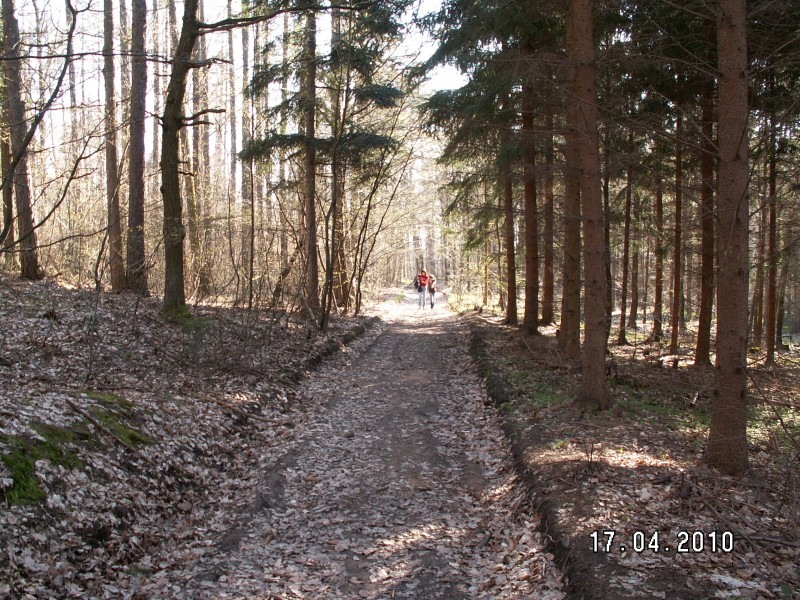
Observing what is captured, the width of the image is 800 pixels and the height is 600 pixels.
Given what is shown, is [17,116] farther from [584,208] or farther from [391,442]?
[584,208]

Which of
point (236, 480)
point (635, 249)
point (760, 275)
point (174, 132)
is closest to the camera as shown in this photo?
point (236, 480)

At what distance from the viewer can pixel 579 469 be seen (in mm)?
5844

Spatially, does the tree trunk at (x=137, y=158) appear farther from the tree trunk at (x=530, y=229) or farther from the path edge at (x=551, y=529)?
the path edge at (x=551, y=529)

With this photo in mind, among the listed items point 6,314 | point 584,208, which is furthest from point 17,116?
point 584,208

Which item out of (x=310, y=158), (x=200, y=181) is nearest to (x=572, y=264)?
(x=310, y=158)

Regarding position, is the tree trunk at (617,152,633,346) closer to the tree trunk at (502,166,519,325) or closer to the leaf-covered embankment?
the tree trunk at (502,166,519,325)

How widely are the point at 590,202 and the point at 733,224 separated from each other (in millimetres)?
2652

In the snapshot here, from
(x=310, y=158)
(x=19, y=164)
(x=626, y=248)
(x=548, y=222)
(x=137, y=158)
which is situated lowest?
(x=626, y=248)

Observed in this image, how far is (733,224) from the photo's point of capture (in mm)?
5309

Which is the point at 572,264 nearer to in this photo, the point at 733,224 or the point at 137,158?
the point at 733,224

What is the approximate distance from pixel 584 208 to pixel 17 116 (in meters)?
12.2

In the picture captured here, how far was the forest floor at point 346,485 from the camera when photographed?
428 cm

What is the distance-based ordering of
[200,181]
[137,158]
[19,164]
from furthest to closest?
[200,181], [137,158], [19,164]

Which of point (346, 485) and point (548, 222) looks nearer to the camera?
point (346, 485)
